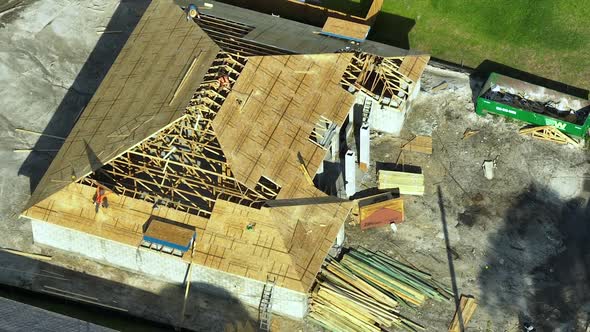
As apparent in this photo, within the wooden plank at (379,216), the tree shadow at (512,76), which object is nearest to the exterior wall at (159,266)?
the wooden plank at (379,216)

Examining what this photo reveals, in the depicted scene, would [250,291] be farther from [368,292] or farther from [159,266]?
[368,292]

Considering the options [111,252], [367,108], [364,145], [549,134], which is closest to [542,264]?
[549,134]

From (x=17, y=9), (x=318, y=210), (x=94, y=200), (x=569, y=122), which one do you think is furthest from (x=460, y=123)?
(x=17, y=9)

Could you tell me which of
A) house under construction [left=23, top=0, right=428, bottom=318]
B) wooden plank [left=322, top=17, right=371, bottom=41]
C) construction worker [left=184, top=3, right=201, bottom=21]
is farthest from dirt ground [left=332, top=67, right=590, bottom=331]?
construction worker [left=184, top=3, right=201, bottom=21]

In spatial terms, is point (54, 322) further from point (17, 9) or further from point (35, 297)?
point (17, 9)

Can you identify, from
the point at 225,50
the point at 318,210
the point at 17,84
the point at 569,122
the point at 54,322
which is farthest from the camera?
the point at 17,84

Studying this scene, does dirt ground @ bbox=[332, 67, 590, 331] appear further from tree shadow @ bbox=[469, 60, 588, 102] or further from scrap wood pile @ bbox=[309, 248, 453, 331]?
tree shadow @ bbox=[469, 60, 588, 102]
